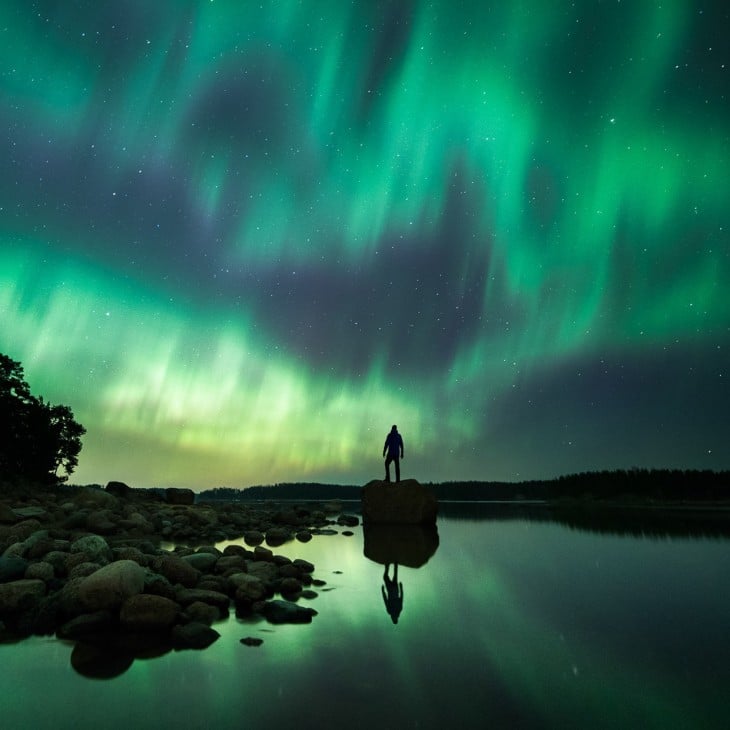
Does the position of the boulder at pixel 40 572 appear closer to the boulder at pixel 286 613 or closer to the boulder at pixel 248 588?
the boulder at pixel 248 588

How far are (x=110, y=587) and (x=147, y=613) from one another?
0.82 m

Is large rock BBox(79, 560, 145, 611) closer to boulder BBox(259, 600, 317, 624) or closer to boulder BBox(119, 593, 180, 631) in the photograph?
boulder BBox(119, 593, 180, 631)

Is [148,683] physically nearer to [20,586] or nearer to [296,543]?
[20,586]

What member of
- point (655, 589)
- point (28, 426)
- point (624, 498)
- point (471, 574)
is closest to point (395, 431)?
point (471, 574)

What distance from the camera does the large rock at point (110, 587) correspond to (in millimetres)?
6445

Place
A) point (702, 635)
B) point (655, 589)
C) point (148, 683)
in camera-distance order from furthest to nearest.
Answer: point (655, 589) < point (702, 635) < point (148, 683)

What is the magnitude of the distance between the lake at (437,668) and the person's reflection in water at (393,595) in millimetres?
66

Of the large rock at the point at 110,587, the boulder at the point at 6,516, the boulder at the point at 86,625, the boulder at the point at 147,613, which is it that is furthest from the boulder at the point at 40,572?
the boulder at the point at 6,516

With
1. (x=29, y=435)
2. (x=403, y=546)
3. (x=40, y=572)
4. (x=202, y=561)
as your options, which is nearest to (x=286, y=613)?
(x=202, y=561)

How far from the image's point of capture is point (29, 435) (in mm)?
→ 30406

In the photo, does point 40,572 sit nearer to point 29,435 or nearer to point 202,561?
point 202,561

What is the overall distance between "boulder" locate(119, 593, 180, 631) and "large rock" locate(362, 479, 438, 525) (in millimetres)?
16276

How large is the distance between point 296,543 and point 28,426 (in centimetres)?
2413

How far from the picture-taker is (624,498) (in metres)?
73.2
